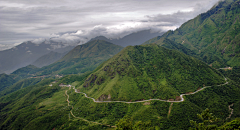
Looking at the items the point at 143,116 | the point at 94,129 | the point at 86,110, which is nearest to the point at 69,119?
the point at 86,110

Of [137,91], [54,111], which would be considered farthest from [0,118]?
[137,91]

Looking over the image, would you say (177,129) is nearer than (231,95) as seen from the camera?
Yes

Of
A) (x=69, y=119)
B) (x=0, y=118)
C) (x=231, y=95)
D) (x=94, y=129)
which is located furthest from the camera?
(x=0, y=118)

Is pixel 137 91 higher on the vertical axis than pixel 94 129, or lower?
higher

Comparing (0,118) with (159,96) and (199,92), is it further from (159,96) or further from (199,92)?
(199,92)

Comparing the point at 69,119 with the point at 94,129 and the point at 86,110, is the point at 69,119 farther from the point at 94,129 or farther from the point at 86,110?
the point at 94,129

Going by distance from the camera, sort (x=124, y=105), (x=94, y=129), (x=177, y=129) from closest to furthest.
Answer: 1. (x=177, y=129)
2. (x=94, y=129)
3. (x=124, y=105)

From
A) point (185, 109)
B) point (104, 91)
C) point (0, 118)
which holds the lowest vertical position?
point (0, 118)

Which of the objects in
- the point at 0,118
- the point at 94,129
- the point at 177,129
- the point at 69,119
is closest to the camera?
the point at 177,129

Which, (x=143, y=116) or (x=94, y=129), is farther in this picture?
(x=143, y=116)
